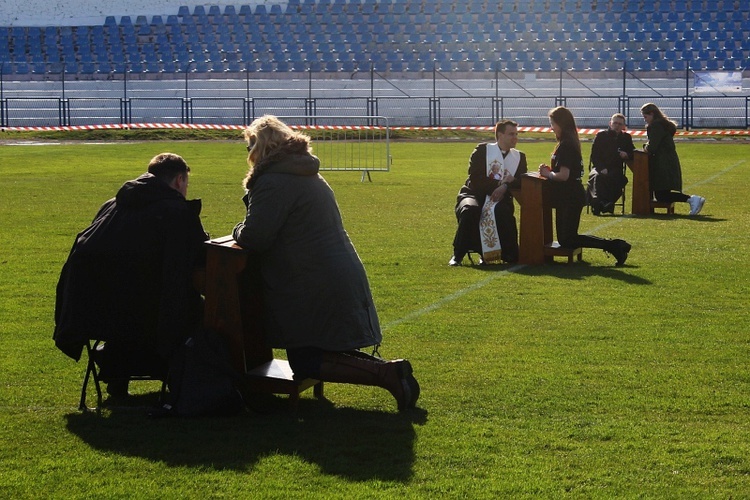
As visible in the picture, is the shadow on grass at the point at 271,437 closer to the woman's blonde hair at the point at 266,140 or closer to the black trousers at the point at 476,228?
the woman's blonde hair at the point at 266,140

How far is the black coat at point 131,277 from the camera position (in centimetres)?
689

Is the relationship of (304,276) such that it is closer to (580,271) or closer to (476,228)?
(580,271)

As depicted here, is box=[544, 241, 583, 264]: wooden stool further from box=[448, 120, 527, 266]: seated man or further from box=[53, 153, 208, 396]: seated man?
box=[53, 153, 208, 396]: seated man

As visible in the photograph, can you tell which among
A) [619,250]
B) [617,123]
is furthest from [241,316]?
[617,123]

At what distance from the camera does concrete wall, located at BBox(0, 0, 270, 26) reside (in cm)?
5631

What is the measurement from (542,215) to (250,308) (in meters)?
6.65

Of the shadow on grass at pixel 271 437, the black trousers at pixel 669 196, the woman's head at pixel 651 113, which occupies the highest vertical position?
the woman's head at pixel 651 113

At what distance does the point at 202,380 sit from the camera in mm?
6816

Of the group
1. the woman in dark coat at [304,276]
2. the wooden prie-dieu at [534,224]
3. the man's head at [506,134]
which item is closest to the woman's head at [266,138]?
the woman in dark coat at [304,276]

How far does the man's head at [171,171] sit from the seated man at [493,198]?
6.31m

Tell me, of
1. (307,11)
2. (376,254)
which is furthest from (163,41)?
(376,254)

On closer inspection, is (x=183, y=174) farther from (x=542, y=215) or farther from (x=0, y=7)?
(x=0, y=7)

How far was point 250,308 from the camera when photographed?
7.06 meters

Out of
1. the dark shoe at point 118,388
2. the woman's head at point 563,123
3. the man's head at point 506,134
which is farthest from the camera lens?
the man's head at point 506,134
